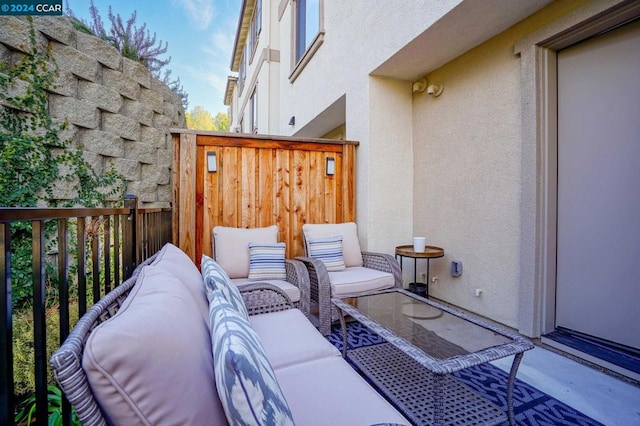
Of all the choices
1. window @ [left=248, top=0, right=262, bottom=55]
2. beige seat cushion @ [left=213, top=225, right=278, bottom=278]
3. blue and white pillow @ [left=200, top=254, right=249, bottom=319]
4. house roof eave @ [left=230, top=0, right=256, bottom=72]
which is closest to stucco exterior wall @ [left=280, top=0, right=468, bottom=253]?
beige seat cushion @ [left=213, top=225, right=278, bottom=278]

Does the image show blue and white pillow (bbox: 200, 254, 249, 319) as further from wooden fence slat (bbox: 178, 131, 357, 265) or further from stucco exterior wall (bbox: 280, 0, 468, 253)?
stucco exterior wall (bbox: 280, 0, 468, 253)

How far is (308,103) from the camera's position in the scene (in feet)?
17.5

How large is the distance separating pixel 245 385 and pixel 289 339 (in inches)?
35.2

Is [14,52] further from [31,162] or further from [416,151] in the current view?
[416,151]

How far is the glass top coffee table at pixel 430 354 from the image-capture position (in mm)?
1371

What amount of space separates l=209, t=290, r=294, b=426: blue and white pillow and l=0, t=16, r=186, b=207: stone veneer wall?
331cm

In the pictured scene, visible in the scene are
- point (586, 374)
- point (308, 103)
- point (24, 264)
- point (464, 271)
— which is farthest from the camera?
point (308, 103)

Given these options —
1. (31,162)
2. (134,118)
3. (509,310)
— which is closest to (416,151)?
(509,310)

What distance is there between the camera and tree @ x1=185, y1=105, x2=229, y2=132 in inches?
701

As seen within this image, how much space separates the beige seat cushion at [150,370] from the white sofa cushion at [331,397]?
0.39 meters

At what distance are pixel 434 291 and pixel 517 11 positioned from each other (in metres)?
2.74

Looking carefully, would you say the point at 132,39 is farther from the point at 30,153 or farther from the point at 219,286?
the point at 219,286

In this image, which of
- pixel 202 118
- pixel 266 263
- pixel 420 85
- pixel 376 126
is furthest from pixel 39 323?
pixel 202 118

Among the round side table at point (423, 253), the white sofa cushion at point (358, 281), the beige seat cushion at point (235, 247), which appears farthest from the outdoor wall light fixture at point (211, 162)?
the round side table at point (423, 253)
